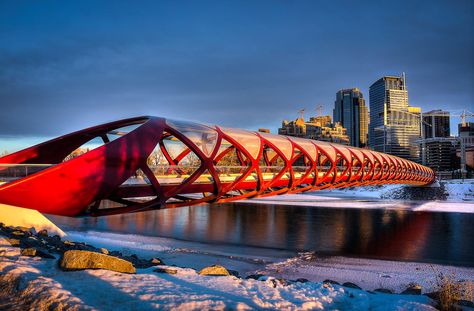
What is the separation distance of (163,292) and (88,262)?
1659 mm

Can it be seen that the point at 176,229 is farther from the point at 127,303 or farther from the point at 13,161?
the point at 127,303

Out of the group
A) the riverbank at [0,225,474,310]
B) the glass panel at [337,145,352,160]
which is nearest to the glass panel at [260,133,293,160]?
the glass panel at [337,145,352,160]

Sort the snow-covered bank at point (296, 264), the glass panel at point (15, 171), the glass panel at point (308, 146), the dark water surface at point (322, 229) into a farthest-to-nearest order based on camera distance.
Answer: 1. the glass panel at point (308, 146)
2. the dark water surface at point (322, 229)
3. the snow-covered bank at point (296, 264)
4. the glass panel at point (15, 171)

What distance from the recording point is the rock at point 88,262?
693cm

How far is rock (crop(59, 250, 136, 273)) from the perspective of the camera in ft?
22.7

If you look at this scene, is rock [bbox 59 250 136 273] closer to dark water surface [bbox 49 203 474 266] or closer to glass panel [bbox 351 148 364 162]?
dark water surface [bbox 49 203 474 266]

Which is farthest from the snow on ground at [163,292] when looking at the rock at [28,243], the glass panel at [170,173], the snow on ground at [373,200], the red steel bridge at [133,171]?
the snow on ground at [373,200]

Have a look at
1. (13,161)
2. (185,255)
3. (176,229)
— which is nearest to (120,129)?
(13,161)

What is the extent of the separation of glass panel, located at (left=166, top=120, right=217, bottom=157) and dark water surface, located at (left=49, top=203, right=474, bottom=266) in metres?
7.61

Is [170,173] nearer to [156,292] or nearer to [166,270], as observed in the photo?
[166,270]

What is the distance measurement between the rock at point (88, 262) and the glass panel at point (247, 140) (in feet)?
37.5

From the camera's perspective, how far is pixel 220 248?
2073 centimetres

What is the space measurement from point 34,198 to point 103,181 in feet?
6.11

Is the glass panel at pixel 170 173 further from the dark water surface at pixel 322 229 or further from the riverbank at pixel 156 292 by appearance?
the dark water surface at pixel 322 229
